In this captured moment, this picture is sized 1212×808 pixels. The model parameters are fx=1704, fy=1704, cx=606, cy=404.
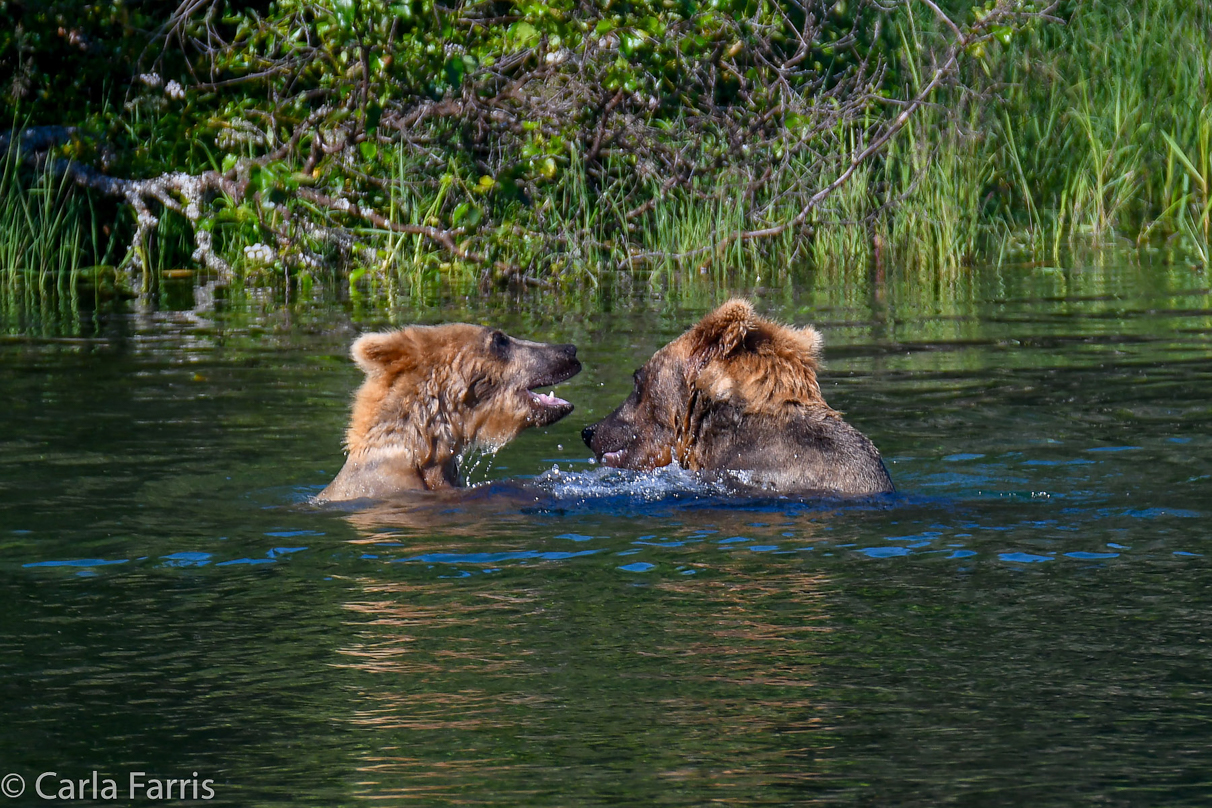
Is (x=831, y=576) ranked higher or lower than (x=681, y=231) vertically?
lower

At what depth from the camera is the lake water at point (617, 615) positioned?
4074mm

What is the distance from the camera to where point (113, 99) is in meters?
18.8

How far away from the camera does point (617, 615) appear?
217 inches

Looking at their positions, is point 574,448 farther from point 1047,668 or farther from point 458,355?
point 1047,668

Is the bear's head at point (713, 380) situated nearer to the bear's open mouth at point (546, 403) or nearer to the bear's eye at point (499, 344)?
the bear's open mouth at point (546, 403)

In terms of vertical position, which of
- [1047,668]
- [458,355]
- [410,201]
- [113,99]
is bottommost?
[1047,668]

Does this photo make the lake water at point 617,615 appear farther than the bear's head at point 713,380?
No

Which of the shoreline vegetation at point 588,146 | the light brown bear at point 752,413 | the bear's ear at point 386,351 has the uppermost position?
the shoreline vegetation at point 588,146

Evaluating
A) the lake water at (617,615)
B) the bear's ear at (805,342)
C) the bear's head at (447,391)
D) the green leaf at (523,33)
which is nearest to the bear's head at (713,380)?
the bear's ear at (805,342)

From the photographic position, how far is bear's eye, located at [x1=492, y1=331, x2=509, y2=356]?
866 centimetres

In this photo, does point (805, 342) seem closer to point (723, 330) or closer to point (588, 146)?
point (723, 330)

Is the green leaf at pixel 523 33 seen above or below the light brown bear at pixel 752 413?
above

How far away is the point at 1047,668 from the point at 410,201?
46.3ft

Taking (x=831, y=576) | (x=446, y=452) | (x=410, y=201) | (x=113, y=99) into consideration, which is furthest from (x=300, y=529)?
(x=113, y=99)
